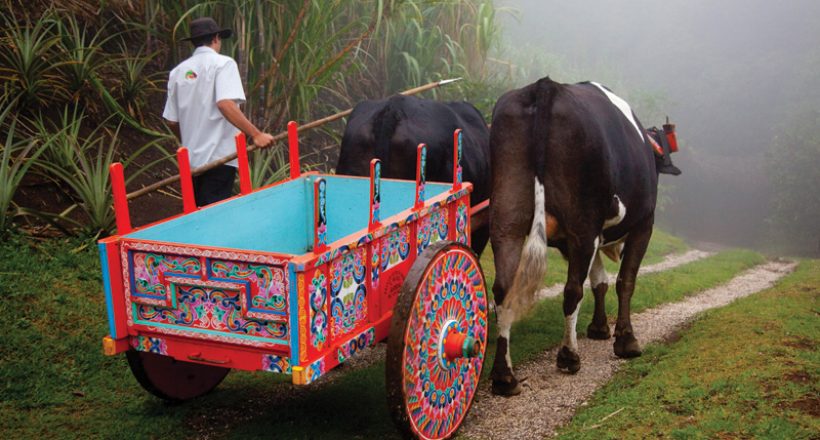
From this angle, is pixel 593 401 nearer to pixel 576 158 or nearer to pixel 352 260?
pixel 576 158

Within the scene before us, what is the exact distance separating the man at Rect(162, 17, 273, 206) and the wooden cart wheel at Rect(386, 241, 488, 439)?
1775 mm

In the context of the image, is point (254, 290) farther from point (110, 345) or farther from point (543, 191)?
point (543, 191)

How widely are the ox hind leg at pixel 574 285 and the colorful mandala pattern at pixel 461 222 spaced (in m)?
0.59

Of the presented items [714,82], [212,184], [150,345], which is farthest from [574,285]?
[714,82]

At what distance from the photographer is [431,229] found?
3.45m

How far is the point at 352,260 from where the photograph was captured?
2891 mm

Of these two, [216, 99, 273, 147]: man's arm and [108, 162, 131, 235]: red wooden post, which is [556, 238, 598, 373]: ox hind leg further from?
[108, 162, 131, 235]: red wooden post

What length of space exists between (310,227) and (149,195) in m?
2.89

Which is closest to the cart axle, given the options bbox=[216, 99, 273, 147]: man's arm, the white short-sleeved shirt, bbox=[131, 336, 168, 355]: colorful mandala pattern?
bbox=[131, 336, 168, 355]: colorful mandala pattern

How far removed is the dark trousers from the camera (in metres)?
4.70

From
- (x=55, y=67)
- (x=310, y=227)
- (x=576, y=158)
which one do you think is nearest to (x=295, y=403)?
(x=310, y=227)

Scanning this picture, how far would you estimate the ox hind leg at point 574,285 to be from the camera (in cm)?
394

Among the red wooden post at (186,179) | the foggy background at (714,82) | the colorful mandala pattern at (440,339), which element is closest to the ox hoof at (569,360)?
the colorful mandala pattern at (440,339)

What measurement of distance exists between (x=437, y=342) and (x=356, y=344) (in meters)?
0.35
